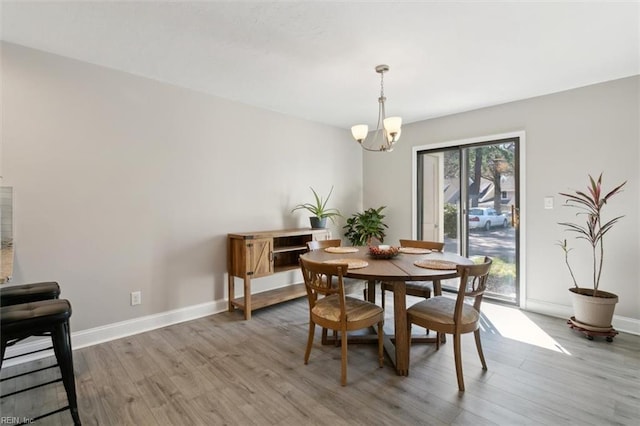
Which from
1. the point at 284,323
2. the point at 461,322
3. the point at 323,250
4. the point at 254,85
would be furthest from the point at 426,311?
the point at 254,85

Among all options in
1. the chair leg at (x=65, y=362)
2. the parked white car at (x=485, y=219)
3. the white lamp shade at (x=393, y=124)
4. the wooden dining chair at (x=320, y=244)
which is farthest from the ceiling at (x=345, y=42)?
the chair leg at (x=65, y=362)

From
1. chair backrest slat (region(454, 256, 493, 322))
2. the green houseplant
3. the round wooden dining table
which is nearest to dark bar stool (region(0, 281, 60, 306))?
the round wooden dining table

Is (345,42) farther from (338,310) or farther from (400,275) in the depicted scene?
(338,310)

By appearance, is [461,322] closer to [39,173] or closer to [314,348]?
[314,348]

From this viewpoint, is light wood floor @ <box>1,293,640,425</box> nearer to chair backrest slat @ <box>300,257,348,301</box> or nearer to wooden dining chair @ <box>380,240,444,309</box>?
wooden dining chair @ <box>380,240,444,309</box>

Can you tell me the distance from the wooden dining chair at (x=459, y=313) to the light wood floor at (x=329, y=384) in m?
0.25

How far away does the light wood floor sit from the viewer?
1.74 metres

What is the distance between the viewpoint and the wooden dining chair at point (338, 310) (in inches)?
80.4

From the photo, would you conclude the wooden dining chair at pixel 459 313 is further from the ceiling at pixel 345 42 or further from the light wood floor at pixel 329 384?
the ceiling at pixel 345 42

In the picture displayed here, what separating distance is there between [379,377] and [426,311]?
589 mm

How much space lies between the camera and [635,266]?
112 inches

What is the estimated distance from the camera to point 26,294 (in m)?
1.88

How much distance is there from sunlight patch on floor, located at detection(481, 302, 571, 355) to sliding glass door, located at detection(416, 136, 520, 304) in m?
0.36

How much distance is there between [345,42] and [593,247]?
3.08m
